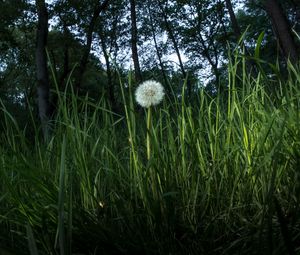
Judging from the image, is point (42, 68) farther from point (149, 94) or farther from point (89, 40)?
point (149, 94)

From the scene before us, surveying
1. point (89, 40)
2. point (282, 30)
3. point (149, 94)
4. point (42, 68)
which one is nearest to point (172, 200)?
point (149, 94)

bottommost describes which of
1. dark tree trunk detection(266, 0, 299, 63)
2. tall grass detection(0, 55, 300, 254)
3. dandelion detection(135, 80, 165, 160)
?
tall grass detection(0, 55, 300, 254)

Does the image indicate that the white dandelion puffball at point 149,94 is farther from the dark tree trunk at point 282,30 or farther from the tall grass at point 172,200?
the dark tree trunk at point 282,30

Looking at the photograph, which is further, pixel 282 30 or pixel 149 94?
pixel 282 30

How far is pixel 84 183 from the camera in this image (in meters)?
1.15

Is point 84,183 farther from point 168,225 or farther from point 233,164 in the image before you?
point 233,164

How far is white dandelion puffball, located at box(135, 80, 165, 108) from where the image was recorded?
→ 1273mm

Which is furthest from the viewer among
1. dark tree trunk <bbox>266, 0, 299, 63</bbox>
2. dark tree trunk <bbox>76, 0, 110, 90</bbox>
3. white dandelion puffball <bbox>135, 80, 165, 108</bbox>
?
dark tree trunk <bbox>76, 0, 110, 90</bbox>

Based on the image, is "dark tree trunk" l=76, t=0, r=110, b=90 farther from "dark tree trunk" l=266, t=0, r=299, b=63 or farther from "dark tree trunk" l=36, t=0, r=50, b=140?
"dark tree trunk" l=266, t=0, r=299, b=63

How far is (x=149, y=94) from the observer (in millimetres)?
1315

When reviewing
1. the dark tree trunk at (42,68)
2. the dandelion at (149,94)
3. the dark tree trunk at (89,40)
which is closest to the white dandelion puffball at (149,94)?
the dandelion at (149,94)

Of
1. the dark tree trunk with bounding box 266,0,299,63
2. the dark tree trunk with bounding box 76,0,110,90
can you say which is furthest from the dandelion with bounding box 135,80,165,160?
the dark tree trunk with bounding box 76,0,110,90

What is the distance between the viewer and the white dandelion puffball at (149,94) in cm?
127

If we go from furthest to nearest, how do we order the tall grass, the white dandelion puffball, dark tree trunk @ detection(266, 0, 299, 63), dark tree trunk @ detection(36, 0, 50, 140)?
dark tree trunk @ detection(36, 0, 50, 140), dark tree trunk @ detection(266, 0, 299, 63), the white dandelion puffball, the tall grass
